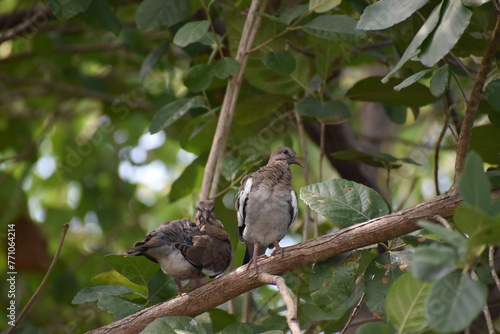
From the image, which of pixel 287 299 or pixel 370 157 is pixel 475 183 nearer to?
pixel 287 299

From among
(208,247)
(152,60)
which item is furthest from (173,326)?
(152,60)

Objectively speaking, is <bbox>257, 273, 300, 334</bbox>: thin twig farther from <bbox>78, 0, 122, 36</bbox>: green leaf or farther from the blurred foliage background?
<bbox>78, 0, 122, 36</bbox>: green leaf

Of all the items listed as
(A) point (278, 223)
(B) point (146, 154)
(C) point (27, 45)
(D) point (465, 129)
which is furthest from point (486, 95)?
(B) point (146, 154)

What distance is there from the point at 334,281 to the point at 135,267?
2.83ft

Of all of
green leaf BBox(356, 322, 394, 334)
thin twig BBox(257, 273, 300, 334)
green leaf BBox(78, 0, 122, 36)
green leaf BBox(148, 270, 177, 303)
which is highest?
green leaf BBox(78, 0, 122, 36)

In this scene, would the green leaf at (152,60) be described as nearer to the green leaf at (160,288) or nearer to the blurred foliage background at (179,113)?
the blurred foliage background at (179,113)

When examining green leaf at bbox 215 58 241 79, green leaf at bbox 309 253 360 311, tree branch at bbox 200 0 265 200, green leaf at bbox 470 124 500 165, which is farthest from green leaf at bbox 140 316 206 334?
green leaf at bbox 470 124 500 165

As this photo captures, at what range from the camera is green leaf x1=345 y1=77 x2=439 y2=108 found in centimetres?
310

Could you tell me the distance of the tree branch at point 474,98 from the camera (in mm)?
1960

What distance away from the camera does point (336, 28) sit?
2.86 meters

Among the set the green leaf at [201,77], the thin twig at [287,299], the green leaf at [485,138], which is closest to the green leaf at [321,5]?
the green leaf at [201,77]

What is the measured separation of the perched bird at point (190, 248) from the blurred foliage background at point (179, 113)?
232 mm

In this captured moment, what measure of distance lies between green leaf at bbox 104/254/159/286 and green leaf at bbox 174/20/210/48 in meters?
0.96

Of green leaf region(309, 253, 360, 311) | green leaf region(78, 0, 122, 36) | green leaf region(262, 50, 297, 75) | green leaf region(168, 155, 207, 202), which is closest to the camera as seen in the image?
green leaf region(309, 253, 360, 311)
